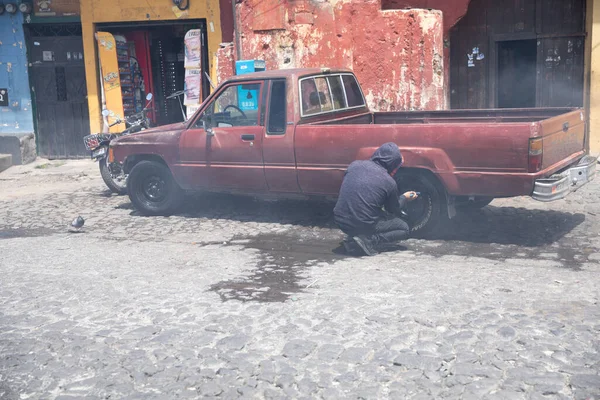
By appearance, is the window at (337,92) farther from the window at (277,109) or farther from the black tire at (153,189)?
the black tire at (153,189)

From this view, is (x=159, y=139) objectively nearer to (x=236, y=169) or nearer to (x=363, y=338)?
(x=236, y=169)

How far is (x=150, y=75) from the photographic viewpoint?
15.0m

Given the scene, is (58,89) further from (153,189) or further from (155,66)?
(153,189)

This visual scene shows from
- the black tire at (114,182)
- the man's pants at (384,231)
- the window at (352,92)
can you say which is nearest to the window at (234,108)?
the window at (352,92)

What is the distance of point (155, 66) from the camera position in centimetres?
1505

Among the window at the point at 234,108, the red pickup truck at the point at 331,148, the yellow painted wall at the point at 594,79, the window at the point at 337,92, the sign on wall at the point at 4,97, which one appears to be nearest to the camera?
the red pickup truck at the point at 331,148

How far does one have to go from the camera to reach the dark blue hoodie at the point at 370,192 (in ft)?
22.2

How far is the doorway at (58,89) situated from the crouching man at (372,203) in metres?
9.64

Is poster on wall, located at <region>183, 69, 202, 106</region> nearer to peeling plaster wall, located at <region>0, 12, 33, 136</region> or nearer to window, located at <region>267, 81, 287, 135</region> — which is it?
peeling plaster wall, located at <region>0, 12, 33, 136</region>

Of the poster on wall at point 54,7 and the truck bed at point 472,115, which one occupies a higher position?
the poster on wall at point 54,7

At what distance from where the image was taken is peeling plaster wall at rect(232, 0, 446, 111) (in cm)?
1162

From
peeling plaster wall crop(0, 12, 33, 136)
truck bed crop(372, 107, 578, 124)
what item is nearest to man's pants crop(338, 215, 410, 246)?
truck bed crop(372, 107, 578, 124)

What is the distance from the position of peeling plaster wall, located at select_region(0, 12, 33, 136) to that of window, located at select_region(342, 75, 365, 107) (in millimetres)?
8579

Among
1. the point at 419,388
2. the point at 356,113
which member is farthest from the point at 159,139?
the point at 419,388
